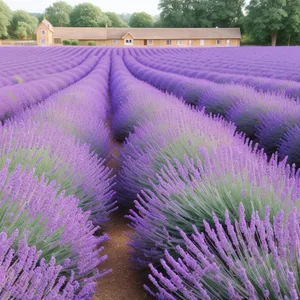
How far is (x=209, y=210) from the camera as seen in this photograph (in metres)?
2.08

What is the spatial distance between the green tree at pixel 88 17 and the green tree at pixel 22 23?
843 centimetres

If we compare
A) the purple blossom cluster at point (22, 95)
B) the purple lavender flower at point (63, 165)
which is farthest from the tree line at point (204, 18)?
the purple lavender flower at point (63, 165)

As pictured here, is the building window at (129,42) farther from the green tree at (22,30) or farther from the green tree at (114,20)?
the green tree at (114,20)

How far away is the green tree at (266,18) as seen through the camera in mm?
48594

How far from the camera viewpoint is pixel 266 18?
49.3 metres

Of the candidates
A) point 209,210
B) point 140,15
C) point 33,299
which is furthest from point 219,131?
point 140,15

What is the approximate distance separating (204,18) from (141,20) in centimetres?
1814

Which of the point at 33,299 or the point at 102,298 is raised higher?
the point at 33,299

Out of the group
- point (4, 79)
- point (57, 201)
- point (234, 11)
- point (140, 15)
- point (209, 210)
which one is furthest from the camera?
point (140, 15)

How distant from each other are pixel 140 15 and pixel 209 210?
80507 millimetres

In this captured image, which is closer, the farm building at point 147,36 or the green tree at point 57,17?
the farm building at point 147,36

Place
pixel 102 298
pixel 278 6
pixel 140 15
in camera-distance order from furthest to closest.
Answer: pixel 140 15 → pixel 278 6 → pixel 102 298

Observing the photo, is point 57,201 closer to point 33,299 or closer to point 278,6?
point 33,299

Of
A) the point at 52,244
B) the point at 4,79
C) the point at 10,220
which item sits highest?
the point at 10,220
